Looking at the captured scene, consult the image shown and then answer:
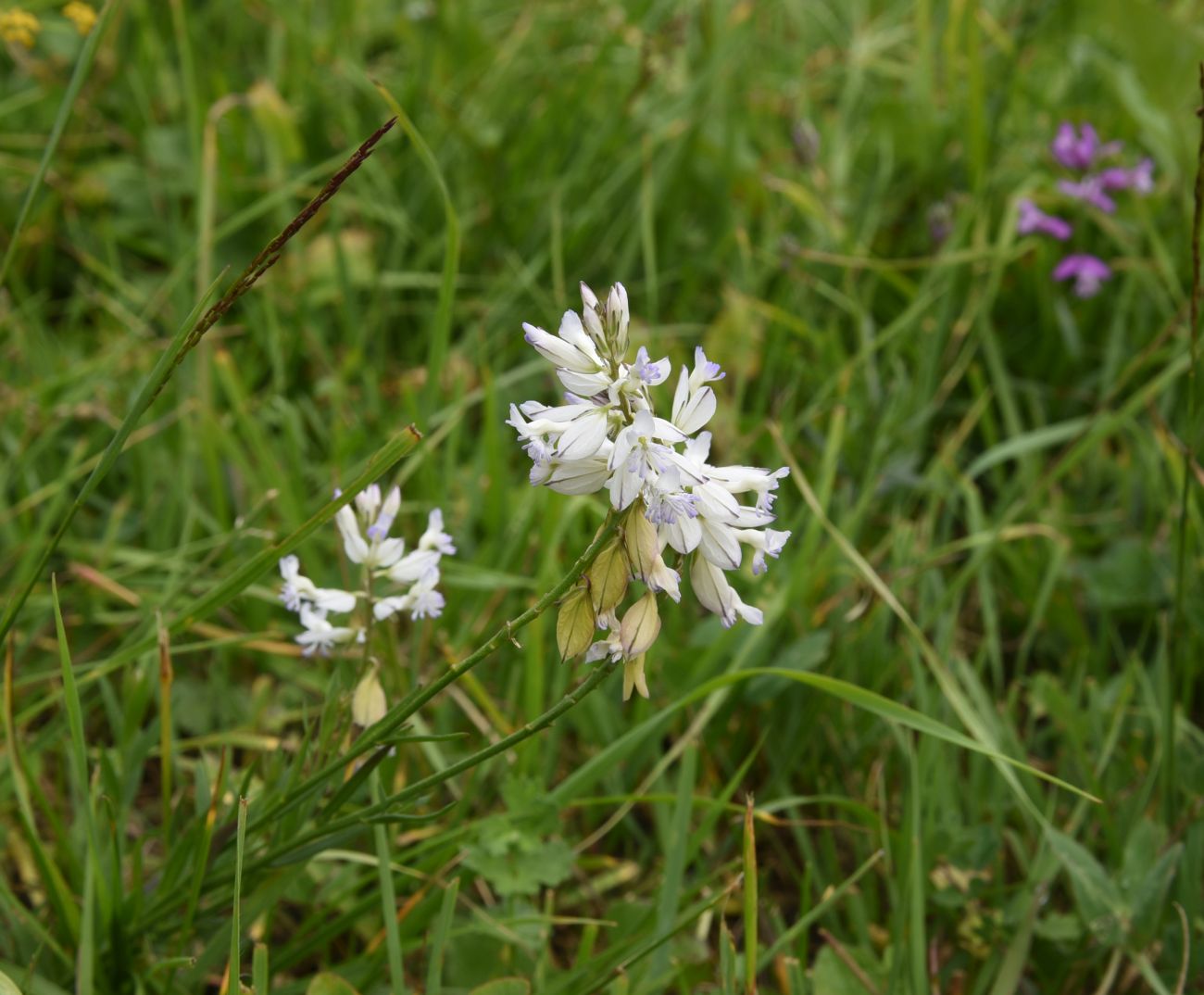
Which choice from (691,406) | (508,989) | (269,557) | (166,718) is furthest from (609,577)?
(166,718)

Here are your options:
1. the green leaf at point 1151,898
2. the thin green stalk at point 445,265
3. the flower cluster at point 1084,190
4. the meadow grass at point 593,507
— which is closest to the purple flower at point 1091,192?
the flower cluster at point 1084,190

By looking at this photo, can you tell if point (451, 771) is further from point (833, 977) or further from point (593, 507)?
point (593, 507)

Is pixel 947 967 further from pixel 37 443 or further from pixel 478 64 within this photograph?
pixel 478 64

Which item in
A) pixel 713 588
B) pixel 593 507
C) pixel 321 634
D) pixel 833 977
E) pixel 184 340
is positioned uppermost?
pixel 184 340

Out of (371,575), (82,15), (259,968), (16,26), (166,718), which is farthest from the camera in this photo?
(82,15)

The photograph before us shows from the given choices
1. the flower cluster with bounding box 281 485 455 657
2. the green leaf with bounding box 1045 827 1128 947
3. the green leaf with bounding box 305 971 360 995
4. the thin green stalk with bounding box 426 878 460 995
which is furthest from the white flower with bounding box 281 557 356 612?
the green leaf with bounding box 1045 827 1128 947

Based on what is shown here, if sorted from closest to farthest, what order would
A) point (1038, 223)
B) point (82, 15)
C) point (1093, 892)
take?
1. point (1093, 892)
2. point (82, 15)
3. point (1038, 223)

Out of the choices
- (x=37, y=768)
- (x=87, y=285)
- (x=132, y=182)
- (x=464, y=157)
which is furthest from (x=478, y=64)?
(x=37, y=768)

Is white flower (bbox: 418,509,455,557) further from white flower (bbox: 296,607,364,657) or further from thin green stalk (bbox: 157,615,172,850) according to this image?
thin green stalk (bbox: 157,615,172,850)
